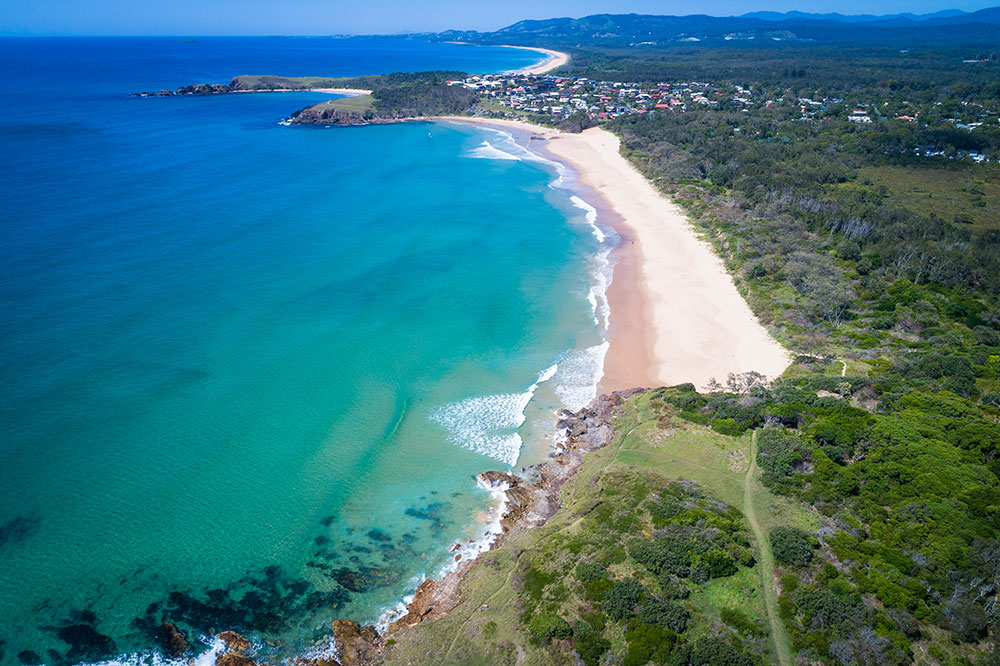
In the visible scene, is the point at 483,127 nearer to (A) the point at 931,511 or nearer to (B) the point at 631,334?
(B) the point at 631,334

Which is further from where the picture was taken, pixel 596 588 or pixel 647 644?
pixel 596 588

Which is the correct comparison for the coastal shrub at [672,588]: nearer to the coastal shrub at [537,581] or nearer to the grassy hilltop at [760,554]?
the grassy hilltop at [760,554]

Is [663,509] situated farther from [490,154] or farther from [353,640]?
[490,154]

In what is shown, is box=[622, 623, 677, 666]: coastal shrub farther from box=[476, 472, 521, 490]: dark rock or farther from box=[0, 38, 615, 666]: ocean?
box=[476, 472, 521, 490]: dark rock

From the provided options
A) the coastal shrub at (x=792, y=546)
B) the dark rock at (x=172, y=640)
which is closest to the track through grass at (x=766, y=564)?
the coastal shrub at (x=792, y=546)

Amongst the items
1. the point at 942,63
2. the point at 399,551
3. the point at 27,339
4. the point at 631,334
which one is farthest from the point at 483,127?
the point at 942,63

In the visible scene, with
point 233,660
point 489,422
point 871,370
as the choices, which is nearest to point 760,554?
point 489,422
